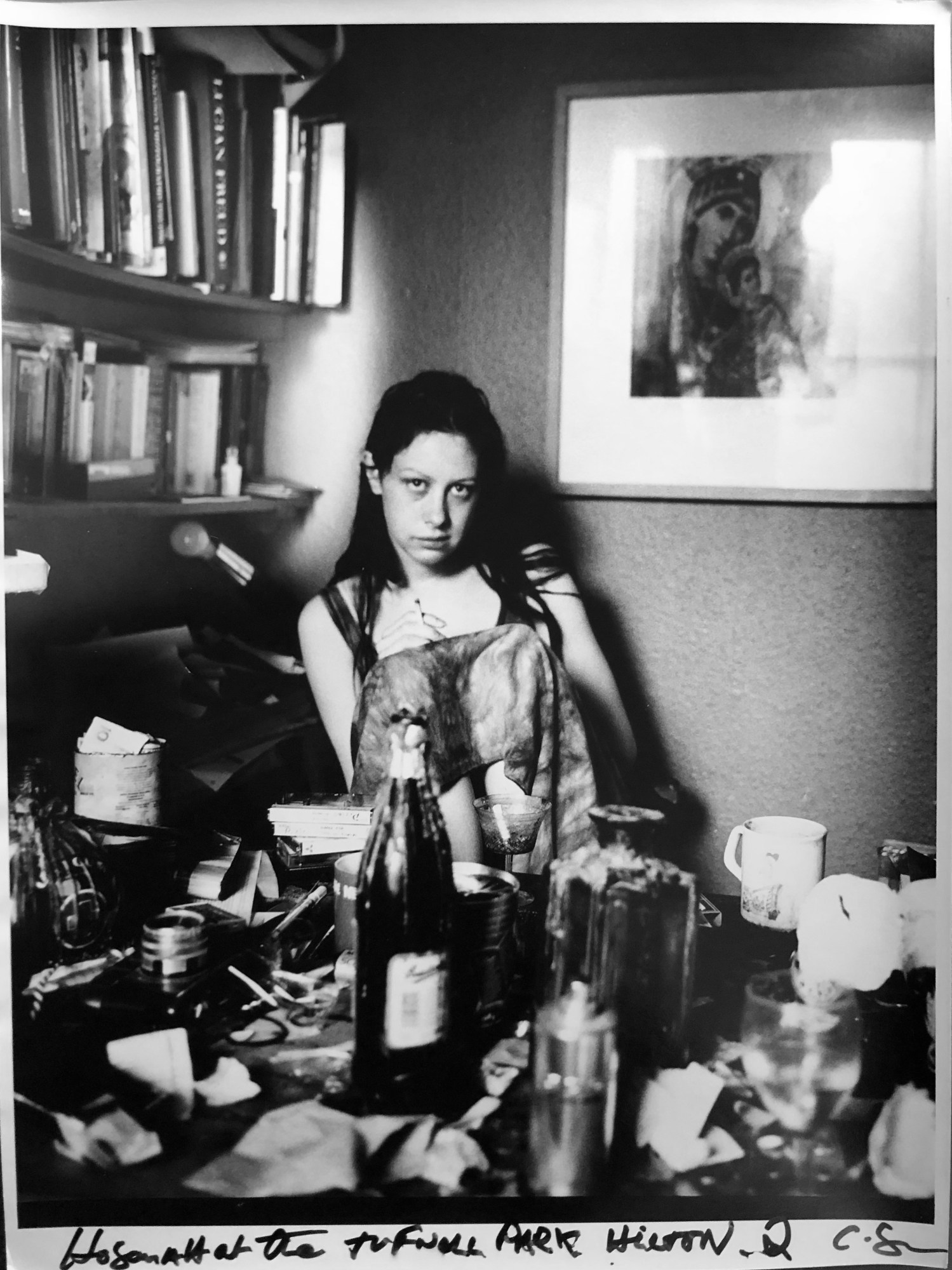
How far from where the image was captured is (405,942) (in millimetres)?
974

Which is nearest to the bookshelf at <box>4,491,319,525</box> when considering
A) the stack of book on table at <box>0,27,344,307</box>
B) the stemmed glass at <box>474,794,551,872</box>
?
the stack of book on table at <box>0,27,344,307</box>

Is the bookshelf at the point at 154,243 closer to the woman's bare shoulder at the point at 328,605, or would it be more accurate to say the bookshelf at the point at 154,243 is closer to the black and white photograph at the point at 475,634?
the black and white photograph at the point at 475,634

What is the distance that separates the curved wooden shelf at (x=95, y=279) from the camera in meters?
0.97

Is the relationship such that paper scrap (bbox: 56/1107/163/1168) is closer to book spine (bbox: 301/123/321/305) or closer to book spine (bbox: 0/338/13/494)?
book spine (bbox: 0/338/13/494)

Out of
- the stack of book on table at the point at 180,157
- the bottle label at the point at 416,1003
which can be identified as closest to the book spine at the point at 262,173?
the stack of book on table at the point at 180,157

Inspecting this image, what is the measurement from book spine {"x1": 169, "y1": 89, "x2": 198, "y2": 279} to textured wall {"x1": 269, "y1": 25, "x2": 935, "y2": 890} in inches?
5.7

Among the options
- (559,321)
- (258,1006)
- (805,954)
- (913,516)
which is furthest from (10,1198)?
(913,516)

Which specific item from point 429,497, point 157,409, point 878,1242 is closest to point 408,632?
point 429,497

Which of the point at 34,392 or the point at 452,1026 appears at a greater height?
the point at 34,392

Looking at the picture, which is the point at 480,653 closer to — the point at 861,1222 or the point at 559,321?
the point at 559,321

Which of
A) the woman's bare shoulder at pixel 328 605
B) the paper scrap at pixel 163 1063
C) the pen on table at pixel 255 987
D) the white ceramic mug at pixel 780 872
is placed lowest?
the paper scrap at pixel 163 1063

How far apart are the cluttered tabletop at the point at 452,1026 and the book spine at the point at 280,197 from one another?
579mm

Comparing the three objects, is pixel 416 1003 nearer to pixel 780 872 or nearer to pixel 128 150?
pixel 780 872

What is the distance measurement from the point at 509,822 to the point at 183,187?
0.77m
